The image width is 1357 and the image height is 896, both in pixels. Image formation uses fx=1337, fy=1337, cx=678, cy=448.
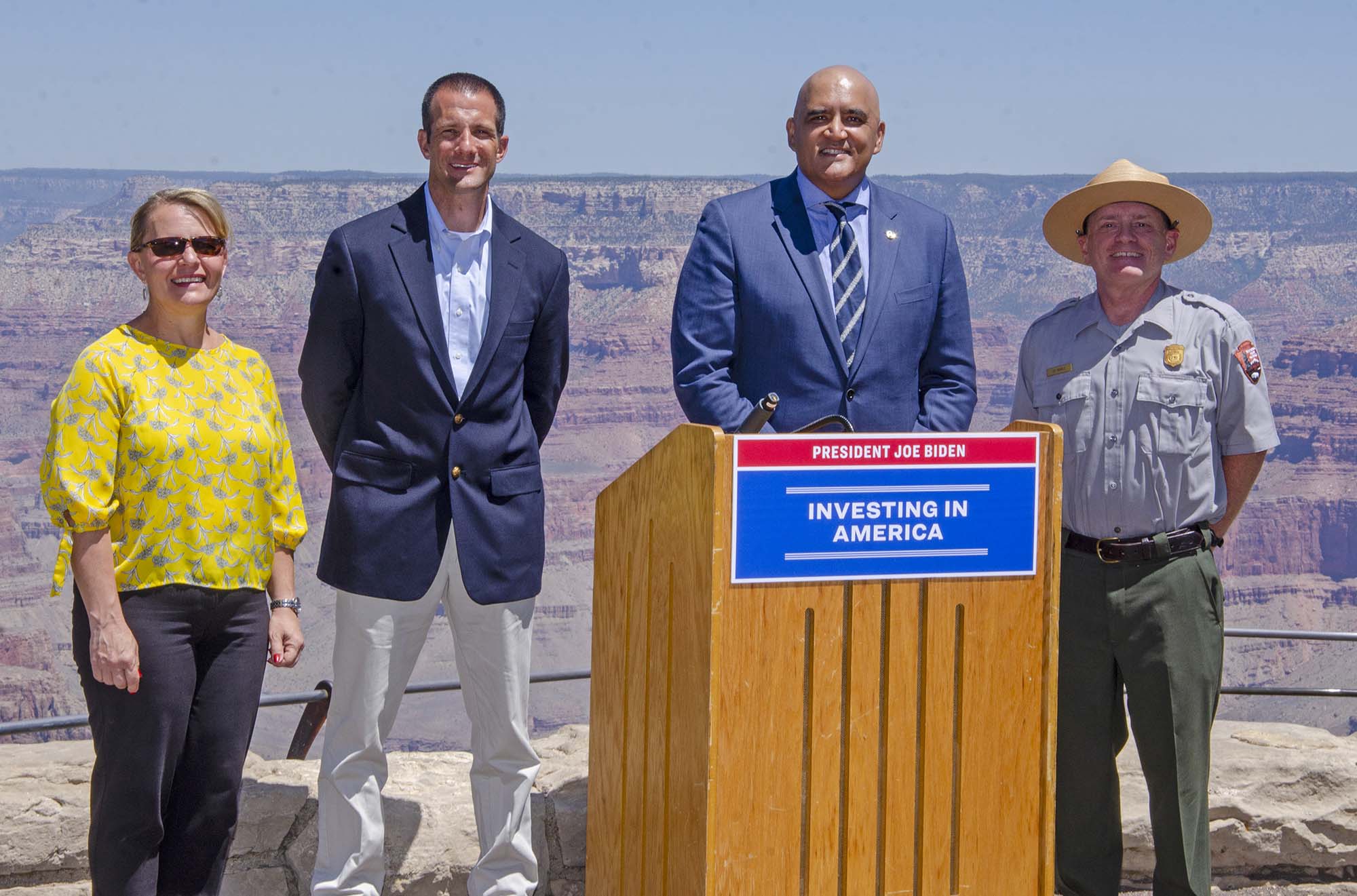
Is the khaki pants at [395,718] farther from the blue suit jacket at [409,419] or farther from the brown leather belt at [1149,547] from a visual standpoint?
the brown leather belt at [1149,547]

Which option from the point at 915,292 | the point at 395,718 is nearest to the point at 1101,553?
the point at 915,292

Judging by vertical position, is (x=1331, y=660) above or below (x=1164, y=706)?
below

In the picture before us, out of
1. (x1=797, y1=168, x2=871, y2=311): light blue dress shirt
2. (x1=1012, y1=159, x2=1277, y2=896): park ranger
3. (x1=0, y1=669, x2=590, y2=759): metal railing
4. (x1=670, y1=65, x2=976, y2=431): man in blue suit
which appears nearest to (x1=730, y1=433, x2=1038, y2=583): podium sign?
(x1=670, y1=65, x2=976, y2=431): man in blue suit

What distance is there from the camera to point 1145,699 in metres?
3.20

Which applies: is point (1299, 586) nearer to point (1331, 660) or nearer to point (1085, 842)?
point (1331, 660)

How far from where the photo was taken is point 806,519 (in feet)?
6.86

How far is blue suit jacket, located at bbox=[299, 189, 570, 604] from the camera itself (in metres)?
3.14

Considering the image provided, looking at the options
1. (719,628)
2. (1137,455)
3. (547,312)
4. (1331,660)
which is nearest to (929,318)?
(1137,455)

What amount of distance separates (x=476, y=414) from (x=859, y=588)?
1.35 m

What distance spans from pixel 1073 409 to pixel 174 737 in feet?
7.19

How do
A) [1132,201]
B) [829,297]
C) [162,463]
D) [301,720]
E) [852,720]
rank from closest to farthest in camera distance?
[852,720] < [162,463] < [829,297] < [1132,201] < [301,720]

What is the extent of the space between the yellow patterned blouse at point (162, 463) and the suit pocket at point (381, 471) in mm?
250

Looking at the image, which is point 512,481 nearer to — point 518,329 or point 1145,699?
point 518,329

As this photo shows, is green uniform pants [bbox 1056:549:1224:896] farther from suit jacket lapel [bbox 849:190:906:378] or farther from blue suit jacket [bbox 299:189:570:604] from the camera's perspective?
blue suit jacket [bbox 299:189:570:604]
